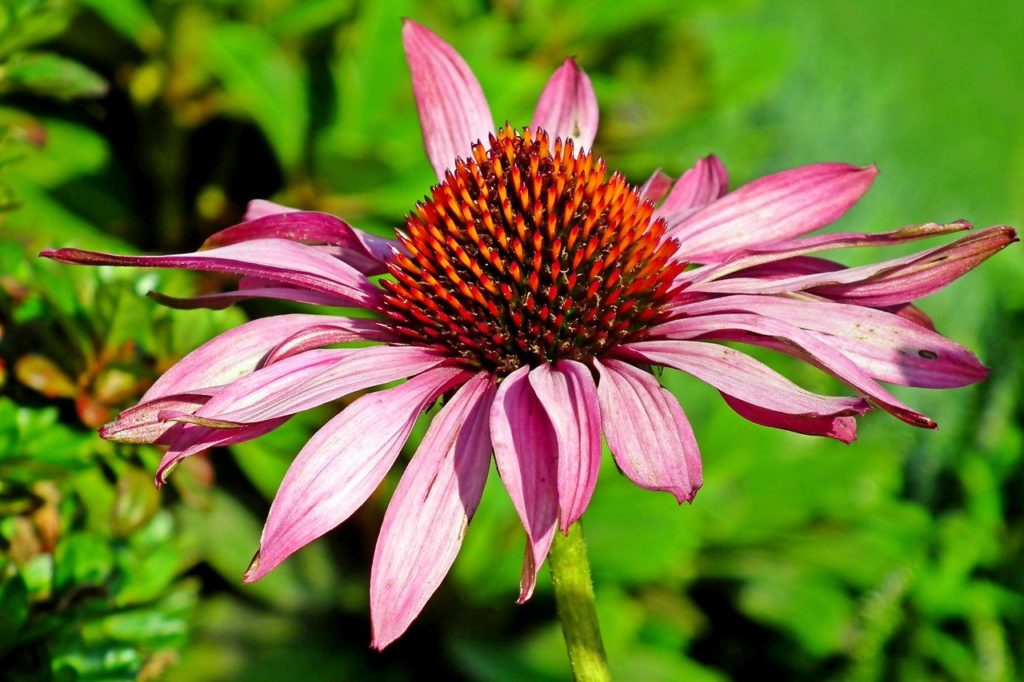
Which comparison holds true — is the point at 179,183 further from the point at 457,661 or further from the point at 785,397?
the point at 785,397

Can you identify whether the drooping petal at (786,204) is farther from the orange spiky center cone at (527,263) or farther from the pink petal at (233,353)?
the pink petal at (233,353)

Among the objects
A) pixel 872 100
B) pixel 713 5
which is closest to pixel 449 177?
pixel 713 5

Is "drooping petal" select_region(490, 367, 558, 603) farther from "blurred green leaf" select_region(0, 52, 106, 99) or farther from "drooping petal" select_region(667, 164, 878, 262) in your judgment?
"blurred green leaf" select_region(0, 52, 106, 99)

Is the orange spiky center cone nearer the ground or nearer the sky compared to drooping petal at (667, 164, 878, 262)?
nearer the ground

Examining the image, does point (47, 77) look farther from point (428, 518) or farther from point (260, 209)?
point (428, 518)

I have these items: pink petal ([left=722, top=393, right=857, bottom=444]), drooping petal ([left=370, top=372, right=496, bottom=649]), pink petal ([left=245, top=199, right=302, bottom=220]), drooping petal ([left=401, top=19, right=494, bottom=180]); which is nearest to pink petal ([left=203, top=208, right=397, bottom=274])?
pink petal ([left=245, top=199, right=302, bottom=220])

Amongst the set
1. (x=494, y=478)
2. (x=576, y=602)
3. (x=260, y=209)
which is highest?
(x=260, y=209)

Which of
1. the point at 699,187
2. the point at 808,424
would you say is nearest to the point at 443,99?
the point at 699,187
